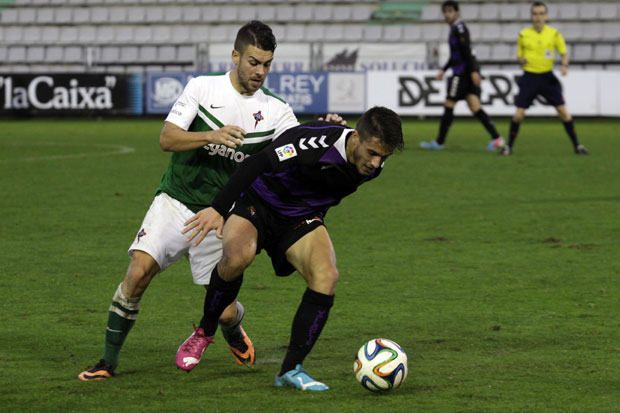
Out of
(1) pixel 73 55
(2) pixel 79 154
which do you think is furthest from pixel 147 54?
(2) pixel 79 154

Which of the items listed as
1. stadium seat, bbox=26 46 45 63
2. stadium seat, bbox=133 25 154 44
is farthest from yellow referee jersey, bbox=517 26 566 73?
stadium seat, bbox=26 46 45 63

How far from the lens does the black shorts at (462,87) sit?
15656mm

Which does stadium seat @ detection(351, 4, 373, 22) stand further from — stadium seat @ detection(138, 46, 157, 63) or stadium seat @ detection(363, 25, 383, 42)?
stadium seat @ detection(138, 46, 157, 63)

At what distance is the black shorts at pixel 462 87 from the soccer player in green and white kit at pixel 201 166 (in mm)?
11032

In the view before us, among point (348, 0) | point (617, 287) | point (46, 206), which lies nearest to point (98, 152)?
point (46, 206)

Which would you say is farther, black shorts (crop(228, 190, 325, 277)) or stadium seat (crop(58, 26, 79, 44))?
stadium seat (crop(58, 26, 79, 44))

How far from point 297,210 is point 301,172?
213mm

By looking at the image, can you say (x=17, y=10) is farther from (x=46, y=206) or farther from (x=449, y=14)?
(x=46, y=206)

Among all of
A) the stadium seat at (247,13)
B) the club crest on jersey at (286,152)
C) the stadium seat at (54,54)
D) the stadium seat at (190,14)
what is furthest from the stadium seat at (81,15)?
the club crest on jersey at (286,152)

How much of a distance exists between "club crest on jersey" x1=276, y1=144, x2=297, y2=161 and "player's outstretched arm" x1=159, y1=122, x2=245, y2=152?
18cm

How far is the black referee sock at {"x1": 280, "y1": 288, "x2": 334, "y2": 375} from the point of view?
436 cm

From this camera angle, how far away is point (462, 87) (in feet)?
51.5

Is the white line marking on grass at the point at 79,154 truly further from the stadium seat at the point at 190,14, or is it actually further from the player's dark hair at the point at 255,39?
the stadium seat at the point at 190,14

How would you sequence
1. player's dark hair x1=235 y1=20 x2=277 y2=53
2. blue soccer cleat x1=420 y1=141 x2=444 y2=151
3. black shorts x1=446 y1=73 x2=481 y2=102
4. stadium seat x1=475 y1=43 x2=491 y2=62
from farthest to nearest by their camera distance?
stadium seat x1=475 y1=43 x2=491 y2=62 → blue soccer cleat x1=420 y1=141 x2=444 y2=151 → black shorts x1=446 y1=73 x2=481 y2=102 → player's dark hair x1=235 y1=20 x2=277 y2=53
